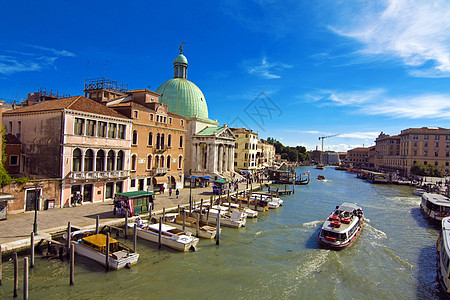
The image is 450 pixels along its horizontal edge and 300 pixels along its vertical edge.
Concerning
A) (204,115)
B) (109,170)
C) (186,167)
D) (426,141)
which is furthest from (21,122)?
(426,141)

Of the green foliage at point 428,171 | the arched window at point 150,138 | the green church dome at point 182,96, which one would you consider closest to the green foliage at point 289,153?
the green foliage at point 428,171

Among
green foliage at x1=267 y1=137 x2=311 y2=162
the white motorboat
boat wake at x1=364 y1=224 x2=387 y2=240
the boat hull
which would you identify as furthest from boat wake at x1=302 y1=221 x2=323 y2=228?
green foliage at x1=267 y1=137 x2=311 y2=162

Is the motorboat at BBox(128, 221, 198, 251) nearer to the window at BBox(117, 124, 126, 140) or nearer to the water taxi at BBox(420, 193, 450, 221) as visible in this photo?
the window at BBox(117, 124, 126, 140)

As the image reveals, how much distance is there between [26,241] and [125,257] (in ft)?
18.6

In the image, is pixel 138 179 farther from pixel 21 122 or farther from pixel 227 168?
pixel 227 168

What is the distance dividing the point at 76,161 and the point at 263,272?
18574 millimetres

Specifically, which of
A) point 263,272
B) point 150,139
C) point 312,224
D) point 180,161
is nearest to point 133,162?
point 150,139

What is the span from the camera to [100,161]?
27.3 m

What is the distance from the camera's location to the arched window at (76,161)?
25.0 m

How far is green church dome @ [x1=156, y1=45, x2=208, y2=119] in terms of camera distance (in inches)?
1935

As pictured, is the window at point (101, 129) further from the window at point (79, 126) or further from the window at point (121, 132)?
the window at point (121, 132)

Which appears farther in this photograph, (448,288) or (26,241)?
(26,241)

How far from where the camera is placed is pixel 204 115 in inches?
2057

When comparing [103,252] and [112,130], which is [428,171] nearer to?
[112,130]
